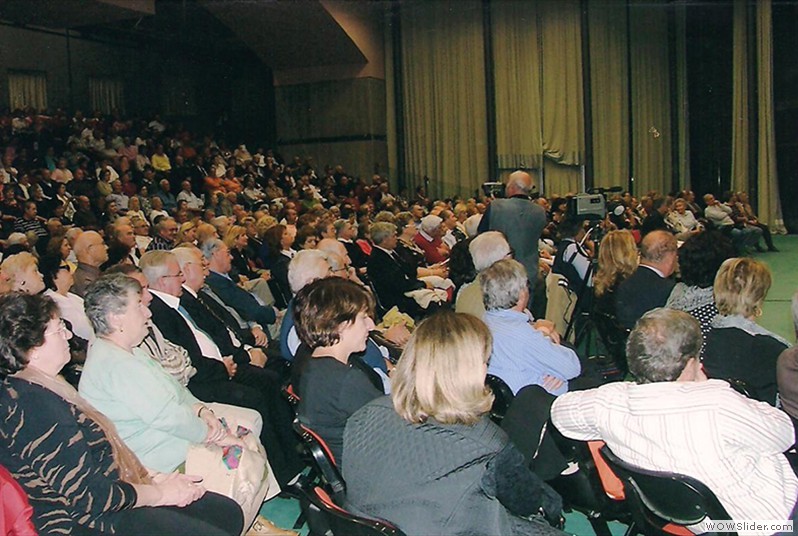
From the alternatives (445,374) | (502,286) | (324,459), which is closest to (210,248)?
(502,286)

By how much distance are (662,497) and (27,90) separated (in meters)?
14.7

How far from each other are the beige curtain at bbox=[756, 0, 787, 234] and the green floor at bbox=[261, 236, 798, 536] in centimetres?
56

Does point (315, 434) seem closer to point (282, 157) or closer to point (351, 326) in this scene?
point (351, 326)

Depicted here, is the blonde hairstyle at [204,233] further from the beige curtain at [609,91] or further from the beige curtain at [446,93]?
the beige curtain at [609,91]

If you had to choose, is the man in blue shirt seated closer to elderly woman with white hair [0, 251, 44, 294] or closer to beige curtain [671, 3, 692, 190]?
elderly woman with white hair [0, 251, 44, 294]

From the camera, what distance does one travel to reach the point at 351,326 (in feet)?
8.57

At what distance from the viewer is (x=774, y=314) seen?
679 cm

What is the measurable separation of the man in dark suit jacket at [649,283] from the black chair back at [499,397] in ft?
A: 5.54

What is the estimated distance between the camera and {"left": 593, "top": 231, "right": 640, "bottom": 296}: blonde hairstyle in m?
4.71

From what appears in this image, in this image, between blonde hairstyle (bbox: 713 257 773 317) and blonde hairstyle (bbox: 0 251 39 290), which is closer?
blonde hairstyle (bbox: 713 257 773 317)

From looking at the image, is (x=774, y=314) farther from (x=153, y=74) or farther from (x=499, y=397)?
(x=153, y=74)

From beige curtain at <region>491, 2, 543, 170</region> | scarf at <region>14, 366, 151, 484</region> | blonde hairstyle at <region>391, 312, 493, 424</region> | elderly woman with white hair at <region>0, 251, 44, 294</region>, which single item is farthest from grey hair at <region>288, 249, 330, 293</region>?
beige curtain at <region>491, 2, 543, 170</region>

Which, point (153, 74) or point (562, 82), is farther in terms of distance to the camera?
point (153, 74)

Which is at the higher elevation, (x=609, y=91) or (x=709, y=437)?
(x=609, y=91)
